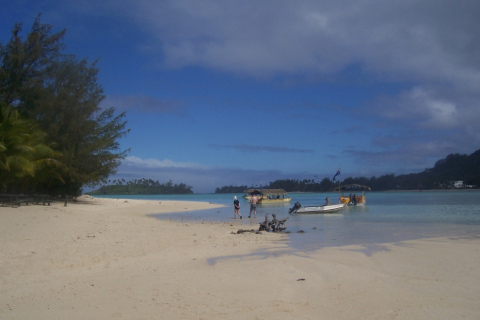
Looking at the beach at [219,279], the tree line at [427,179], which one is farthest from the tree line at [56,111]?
the tree line at [427,179]

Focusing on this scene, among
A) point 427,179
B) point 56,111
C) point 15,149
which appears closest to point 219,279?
point 15,149

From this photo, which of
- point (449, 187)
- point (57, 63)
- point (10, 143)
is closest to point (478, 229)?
point (10, 143)

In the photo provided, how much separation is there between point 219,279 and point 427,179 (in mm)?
131052

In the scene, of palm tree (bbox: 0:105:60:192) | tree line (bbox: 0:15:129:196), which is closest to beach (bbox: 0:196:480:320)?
palm tree (bbox: 0:105:60:192)

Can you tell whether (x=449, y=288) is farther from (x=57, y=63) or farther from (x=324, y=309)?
(x=57, y=63)

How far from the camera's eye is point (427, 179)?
121 metres

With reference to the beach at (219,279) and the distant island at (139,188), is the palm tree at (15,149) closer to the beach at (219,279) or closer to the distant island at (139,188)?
the beach at (219,279)

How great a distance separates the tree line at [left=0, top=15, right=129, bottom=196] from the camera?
22.6m

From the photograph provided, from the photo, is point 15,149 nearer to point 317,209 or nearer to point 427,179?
point 317,209

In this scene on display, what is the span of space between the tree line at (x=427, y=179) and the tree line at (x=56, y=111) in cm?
7900

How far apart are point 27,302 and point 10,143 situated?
49.6 feet

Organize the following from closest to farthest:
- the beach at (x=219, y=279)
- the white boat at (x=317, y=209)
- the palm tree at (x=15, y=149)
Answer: the beach at (x=219, y=279), the palm tree at (x=15, y=149), the white boat at (x=317, y=209)

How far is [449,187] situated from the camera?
11075cm

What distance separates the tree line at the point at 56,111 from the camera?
74.3 ft
